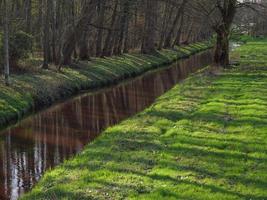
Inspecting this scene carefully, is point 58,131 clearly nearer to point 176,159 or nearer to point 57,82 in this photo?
point 176,159

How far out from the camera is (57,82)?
107 ft

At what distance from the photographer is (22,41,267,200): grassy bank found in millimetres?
12891

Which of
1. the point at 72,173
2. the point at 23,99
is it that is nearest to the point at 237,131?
Result: the point at 72,173

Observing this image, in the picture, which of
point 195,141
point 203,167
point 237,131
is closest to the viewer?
point 203,167

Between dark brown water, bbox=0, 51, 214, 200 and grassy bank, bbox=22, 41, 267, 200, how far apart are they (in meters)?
1.21

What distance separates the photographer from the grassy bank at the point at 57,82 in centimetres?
2609

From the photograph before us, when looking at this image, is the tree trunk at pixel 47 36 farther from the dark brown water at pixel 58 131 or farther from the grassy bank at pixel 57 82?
the dark brown water at pixel 58 131

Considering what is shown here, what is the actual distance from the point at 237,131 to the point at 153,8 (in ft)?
151

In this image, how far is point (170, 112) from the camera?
938 inches

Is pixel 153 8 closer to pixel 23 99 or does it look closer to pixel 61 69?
pixel 61 69

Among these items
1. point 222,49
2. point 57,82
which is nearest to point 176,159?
point 57,82

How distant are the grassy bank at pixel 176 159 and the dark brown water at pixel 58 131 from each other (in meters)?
1.21

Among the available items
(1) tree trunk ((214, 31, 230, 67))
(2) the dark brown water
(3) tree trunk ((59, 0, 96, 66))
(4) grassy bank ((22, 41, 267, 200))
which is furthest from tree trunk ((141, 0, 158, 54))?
(4) grassy bank ((22, 41, 267, 200))

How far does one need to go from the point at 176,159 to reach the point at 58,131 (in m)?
9.06
